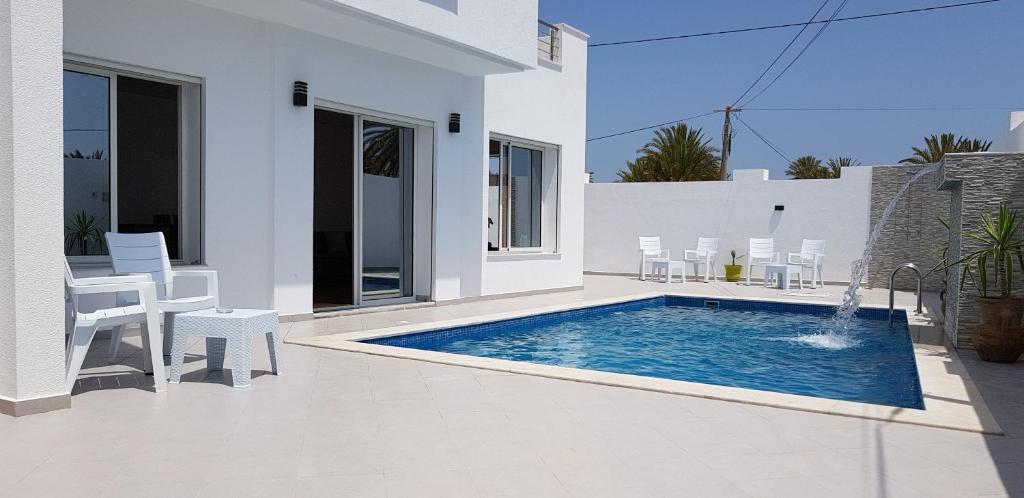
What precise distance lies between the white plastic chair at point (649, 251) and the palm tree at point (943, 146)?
1261cm

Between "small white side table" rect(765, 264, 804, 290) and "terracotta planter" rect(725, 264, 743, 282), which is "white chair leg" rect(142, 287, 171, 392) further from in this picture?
"terracotta planter" rect(725, 264, 743, 282)

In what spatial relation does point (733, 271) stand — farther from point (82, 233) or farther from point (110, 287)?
point (110, 287)

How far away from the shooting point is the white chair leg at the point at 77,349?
13.0ft

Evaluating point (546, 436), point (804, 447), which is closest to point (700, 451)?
point (804, 447)

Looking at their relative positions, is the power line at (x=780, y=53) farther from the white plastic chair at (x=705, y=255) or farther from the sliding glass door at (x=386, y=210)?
the sliding glass door at (x=386, y=210)

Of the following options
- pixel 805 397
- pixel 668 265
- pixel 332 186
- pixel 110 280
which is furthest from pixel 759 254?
pixel 110 280

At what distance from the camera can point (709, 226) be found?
15.8 metres

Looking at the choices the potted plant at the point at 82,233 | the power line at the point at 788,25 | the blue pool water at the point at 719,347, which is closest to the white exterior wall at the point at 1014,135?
the power line at the point at 788,25

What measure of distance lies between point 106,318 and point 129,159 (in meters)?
2.68

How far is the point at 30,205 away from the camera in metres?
3.66

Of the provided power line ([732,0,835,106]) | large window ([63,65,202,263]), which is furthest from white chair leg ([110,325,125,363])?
power line ([732,0,835,106])

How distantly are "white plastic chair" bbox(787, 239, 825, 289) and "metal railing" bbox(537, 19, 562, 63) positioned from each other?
5.86 m

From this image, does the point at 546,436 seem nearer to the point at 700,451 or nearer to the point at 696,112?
the point at 700,451

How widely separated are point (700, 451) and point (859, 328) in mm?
6601
